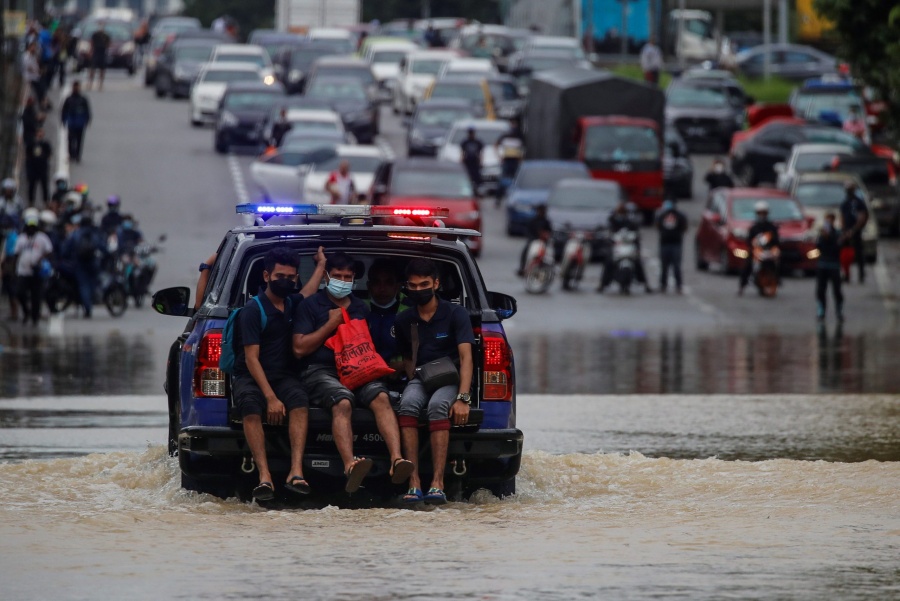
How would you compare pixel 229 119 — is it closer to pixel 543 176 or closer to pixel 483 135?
pixel 483 135

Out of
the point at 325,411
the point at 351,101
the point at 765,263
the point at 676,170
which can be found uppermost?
the point at 325,411

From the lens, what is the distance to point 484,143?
44.0 metres

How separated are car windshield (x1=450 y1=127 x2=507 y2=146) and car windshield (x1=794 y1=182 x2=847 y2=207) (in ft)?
28.7

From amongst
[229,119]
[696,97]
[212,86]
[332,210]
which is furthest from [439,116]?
[332,210]

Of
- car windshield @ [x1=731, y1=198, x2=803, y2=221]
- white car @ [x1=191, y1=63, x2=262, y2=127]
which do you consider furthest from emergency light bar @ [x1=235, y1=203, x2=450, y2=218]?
white car @ [x1=191, y1=63, x2=262, y2=127]

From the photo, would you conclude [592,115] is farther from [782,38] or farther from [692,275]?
[782,38]

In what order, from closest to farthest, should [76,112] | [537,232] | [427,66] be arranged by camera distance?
[537,232], [76,112], [427,66]

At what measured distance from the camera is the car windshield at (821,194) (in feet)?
121

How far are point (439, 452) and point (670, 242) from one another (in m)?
21.7

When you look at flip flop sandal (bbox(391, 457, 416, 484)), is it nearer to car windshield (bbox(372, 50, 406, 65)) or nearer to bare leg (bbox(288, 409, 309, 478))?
bare leg (bbox(288, 409, 309, 478))

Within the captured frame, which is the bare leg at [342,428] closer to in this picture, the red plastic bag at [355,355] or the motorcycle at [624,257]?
the red plastic bag at [355,355]

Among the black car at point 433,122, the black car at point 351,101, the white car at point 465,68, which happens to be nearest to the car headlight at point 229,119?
the black car at point 351,101

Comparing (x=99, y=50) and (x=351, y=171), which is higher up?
(x=99, y=50)

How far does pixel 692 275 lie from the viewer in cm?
3475
